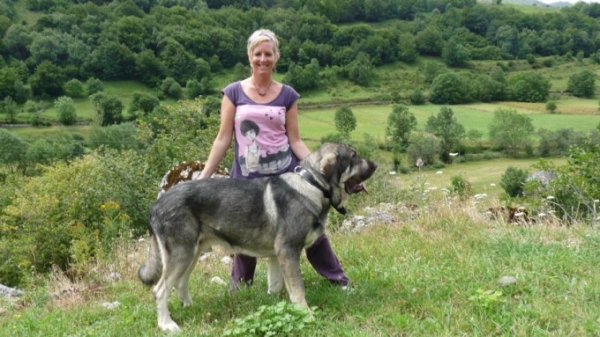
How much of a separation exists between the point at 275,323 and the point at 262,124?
74.1 inches

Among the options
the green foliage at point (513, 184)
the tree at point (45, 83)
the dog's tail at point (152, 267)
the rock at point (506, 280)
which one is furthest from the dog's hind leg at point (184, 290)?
the tree at point (45, 83)

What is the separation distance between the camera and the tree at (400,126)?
68.4 metres

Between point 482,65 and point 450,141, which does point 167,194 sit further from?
point 482,65

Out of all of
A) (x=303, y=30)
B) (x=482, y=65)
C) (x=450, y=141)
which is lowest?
(x=450, y=141)

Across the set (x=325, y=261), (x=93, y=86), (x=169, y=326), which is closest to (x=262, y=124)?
(x=325, y=261)

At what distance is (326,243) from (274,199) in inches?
36.3

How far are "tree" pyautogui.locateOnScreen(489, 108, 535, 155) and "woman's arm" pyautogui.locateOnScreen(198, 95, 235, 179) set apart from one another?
213ft

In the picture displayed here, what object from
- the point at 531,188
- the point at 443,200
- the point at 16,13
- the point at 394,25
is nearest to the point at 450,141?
the point at 531,188

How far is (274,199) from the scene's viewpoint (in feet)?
15.0

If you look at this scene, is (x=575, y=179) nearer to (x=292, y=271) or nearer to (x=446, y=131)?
(x=292, y=271)

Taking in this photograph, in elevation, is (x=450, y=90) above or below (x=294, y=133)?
below

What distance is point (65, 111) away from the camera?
2849 inches

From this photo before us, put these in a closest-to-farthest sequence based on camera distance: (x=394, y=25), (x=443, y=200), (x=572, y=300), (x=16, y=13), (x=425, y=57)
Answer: (x=572, y=300), (x=443, y=200), (x=16, y=13), (x=425, y=57), (x=394, y=25)

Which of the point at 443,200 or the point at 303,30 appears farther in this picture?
the point at 303,30
